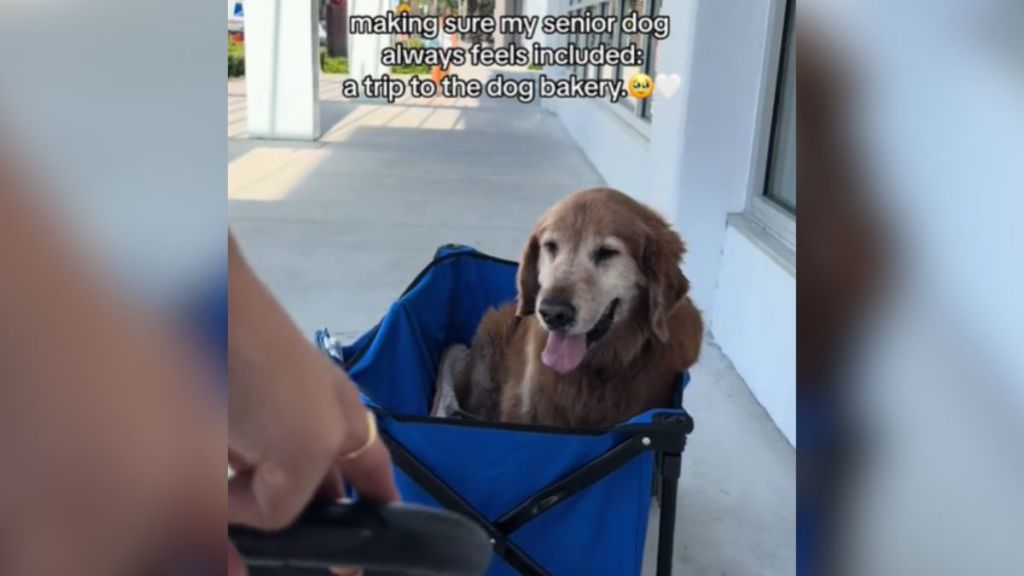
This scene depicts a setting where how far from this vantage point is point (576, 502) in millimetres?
1388

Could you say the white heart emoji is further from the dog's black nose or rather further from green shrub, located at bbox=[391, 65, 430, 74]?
the dog's black nose

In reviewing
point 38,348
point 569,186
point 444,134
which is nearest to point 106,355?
point 38,348

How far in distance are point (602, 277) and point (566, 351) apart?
7.1 inches

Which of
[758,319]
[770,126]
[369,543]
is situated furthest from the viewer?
[770,126]

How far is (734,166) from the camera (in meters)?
3.01

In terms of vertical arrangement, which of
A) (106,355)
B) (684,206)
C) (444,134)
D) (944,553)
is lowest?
(444,134)

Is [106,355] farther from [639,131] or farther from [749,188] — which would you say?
[639,131]

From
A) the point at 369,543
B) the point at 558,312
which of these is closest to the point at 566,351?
the point at 558,312

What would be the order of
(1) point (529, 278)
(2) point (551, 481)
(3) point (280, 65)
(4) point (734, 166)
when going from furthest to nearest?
(4) point (734, 166) → (3) point (280, 65) → (1) point (529, 278) → (2) point (551, 481)

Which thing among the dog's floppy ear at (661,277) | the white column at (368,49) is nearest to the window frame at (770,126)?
the dog's floppy ear at (661,277)

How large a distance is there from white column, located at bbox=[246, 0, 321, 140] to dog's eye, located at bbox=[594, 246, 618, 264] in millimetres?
691

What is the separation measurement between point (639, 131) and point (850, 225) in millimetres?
4930

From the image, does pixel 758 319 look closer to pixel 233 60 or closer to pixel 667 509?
pixel 667 509

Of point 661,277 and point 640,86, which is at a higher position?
point 640,86
